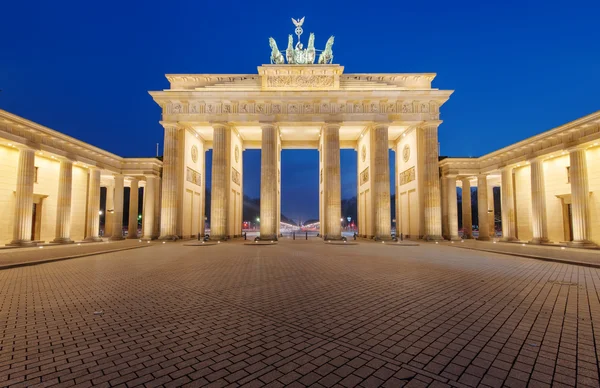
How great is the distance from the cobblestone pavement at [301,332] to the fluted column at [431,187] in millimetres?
20859

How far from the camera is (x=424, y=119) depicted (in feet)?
96.1

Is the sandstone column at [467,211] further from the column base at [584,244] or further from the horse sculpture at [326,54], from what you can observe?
the horse sculpture at [326,54]

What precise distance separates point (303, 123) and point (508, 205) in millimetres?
22495

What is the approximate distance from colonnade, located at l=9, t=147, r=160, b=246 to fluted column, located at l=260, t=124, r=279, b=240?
12801 mm

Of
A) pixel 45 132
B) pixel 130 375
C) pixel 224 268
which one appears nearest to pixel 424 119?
pixel 224 268

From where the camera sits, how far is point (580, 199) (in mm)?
20000

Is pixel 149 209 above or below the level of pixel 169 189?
below

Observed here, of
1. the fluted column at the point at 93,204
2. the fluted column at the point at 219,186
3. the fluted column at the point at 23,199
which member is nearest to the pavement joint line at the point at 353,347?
the fluted column at the point at 219,186

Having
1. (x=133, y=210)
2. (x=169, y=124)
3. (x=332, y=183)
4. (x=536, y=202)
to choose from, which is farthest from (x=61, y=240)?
(x=536, y=202)

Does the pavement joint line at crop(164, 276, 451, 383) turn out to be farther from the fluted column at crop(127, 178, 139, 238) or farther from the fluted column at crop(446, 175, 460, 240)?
the fluted column at crop(127, 178, 139, 238)

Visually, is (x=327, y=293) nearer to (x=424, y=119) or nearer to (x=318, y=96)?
(x=318, y=96)

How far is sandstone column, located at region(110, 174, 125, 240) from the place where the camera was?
31656 millimetres

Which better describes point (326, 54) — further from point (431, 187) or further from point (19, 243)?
point (19, 243)

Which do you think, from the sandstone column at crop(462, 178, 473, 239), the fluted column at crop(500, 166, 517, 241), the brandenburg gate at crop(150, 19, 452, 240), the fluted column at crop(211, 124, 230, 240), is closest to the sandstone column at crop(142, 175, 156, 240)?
the brandenburg gate at crop(150, 19, 452, 240)
